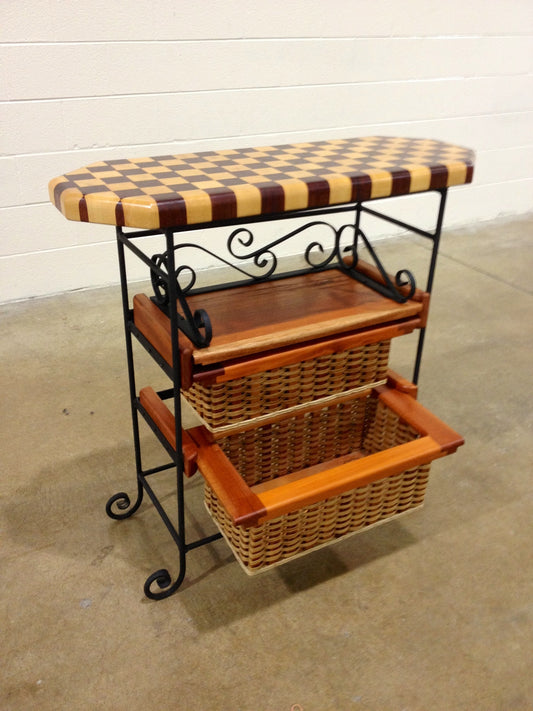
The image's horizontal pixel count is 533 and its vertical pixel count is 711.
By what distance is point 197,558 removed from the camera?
65.9 inches

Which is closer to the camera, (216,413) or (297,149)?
(216,413)

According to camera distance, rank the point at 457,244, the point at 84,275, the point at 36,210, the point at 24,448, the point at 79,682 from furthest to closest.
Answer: the point at 457,244 < the point at 84,275 < the point at 36,210 < the point at 24,448 < the point at 79,682

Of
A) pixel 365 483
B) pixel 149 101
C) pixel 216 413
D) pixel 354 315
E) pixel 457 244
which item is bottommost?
pixel 457 244

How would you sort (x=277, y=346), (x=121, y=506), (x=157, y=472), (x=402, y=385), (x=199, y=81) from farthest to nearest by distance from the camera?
(x=199, y=81) < (x=157, y=472) < (x=121, y=506) < (x=402, y=385) < (x=277, y=346)

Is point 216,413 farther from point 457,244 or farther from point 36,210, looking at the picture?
point 457,244

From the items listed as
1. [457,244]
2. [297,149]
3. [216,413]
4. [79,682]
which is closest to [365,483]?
[216,413]

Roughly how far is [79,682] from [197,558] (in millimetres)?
426

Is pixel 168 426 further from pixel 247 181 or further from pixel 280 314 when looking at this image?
pixel 247 181

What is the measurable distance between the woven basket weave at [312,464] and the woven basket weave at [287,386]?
0.51 feet

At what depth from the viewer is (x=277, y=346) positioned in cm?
139

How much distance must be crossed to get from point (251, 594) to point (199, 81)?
245 centimetres

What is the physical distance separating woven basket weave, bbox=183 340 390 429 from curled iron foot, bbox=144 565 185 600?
42 centimetres

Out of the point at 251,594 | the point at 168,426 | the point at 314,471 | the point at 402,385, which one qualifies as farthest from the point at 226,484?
the point at 402,385

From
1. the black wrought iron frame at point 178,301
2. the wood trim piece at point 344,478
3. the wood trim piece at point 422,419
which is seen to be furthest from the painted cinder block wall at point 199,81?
the wood trim piece at point 344,478
